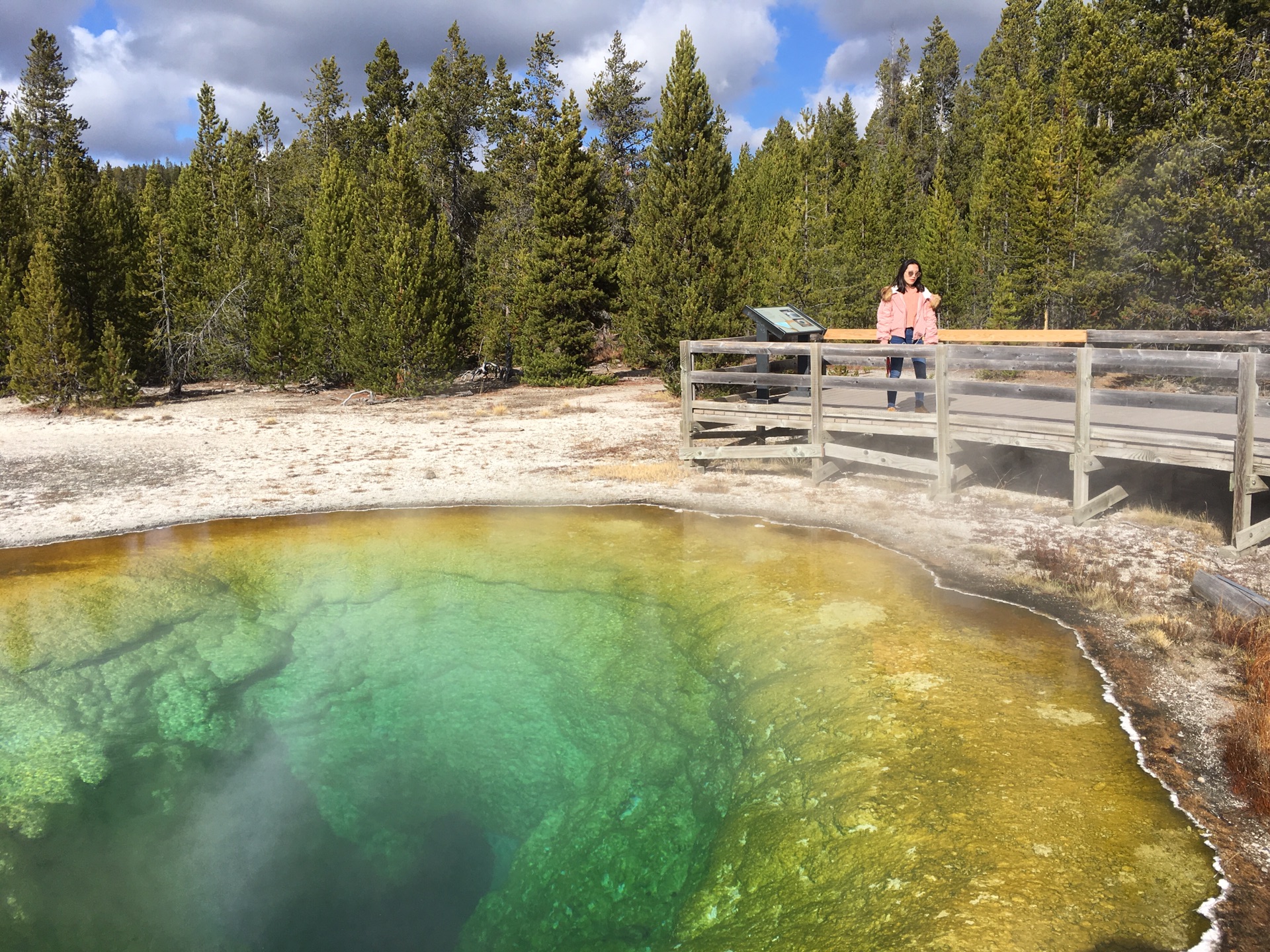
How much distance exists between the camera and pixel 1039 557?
8.70 metres

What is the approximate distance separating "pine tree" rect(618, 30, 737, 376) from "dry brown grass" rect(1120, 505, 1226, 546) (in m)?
12.2

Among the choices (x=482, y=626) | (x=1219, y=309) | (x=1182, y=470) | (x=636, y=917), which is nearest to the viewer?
(x=636, y=917)

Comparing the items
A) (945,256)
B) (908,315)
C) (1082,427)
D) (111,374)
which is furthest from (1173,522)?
(945,256)

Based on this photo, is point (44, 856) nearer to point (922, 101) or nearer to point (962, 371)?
point (962, 371)

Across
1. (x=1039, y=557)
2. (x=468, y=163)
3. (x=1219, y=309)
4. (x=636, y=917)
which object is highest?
(x=468, y=163)

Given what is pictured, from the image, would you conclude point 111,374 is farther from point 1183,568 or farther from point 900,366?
point 1183,568

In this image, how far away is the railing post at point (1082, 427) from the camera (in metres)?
9.12

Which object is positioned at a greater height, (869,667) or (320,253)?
(320,253)

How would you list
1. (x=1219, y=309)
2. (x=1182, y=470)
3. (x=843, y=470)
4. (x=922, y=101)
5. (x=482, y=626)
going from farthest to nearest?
(x=922, y=101) < (x=1219, y=309) < (x=843, y=470) < (x=1182, y=470) < (x=482, y=626)

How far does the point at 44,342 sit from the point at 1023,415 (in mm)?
20836

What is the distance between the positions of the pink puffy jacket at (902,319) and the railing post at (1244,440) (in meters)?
4.13

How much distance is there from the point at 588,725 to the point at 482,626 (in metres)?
2.02

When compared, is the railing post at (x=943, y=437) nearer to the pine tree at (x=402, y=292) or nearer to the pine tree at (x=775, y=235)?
the pine tree at (x=775, y=235)

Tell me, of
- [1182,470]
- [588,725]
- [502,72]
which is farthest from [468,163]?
[588,725]
